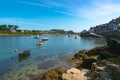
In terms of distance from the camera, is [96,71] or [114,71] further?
[96,71]

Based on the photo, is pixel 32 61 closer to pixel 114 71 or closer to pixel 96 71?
pixel 96 71

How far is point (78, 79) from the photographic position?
78.8ft

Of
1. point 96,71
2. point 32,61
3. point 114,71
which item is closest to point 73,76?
point 96,71

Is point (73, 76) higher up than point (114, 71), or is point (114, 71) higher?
point (114, 71)

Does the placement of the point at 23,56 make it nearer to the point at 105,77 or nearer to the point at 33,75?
the point at 33,75

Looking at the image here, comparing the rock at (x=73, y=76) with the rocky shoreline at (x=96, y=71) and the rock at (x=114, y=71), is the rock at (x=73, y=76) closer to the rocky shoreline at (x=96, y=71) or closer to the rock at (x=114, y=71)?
the rocky shoreline at (x=96, y=71)

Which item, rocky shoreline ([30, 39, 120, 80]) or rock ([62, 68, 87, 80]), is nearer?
rocky shoreline ([30, 39, 120, 80])

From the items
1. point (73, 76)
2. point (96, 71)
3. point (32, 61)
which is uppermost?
point (96, 71)

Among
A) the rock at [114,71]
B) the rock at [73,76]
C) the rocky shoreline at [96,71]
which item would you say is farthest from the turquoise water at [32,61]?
the rock at [114,71]

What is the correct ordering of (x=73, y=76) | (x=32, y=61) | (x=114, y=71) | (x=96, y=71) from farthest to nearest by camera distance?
(x=32, y=61), (x=73, y=76), (x=96, y=71), (x=114, y=71)

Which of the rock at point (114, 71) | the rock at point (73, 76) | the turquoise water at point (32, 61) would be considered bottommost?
the turquoise water at point (32, 61)

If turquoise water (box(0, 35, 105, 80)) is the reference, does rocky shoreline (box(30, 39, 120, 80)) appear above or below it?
above

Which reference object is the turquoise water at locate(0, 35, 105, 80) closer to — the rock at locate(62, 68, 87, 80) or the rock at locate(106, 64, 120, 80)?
the rock at locate(62, 68, 87, 80)

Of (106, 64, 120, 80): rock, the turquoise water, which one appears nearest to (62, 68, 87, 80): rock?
(106, 64, 120, 80): rock
